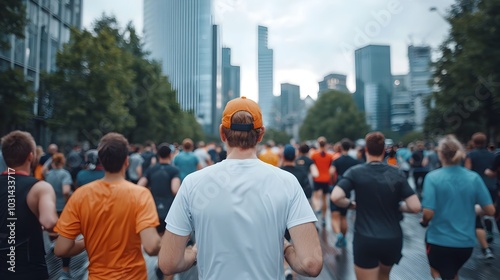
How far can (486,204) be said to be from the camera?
11.6 feet

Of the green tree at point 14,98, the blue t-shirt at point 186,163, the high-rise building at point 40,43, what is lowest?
the blue t-shirt at point 186,163

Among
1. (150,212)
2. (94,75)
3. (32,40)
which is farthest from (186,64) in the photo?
(32,40)

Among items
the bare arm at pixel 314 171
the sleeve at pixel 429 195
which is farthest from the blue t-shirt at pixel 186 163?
the sleeve at pixel 429 195

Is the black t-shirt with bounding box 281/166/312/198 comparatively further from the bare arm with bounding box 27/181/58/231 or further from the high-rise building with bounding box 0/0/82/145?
the high-rise building with bounding box 0/0/82/145

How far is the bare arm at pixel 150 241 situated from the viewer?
7.82 ft

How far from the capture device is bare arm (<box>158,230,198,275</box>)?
1.71 meters

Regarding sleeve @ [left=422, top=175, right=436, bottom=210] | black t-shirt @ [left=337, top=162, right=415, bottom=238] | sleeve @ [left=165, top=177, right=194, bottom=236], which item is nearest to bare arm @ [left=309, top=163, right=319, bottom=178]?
sleeve @ [left=422, top=175, right=436, bottom=210]

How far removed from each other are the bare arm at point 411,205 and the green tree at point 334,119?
6130 cm

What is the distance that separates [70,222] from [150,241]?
56 cm

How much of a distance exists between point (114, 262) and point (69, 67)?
2361 cm

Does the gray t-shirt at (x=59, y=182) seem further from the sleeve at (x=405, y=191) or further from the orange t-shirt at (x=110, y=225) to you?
the sleeve at (x=405, y=191)

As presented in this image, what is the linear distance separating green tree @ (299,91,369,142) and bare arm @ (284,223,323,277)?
207 ft

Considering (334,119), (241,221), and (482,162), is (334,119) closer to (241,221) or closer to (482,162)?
(482,162)

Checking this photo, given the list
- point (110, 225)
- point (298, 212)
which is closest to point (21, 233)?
point (110, 225)
